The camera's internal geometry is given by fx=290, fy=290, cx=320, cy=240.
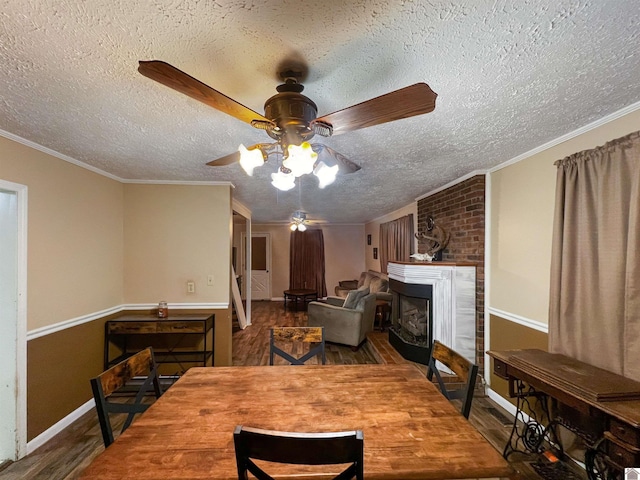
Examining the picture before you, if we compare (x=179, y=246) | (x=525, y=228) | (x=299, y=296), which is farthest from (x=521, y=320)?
(x=299, y=296)

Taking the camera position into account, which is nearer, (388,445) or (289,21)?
(289,21)

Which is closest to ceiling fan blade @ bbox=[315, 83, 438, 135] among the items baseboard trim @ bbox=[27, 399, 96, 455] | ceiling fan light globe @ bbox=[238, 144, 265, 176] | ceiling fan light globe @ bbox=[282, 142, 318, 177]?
ceiling fan light globe @ bbox=[282, 142, 318, 177]

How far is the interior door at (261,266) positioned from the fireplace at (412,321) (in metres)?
4.89

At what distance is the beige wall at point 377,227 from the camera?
4.76m

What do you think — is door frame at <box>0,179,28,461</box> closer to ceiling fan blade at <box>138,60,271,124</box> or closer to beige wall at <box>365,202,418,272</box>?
ceiling fan blade at <box>138,60,271,124</box>

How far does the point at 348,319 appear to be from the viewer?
4289 millimetres

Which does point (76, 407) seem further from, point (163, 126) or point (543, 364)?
point (543, 364)

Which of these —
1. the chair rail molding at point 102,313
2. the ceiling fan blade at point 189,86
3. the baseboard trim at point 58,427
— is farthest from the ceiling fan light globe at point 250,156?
the baseboard trim at point 58,427

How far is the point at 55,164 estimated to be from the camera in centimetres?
238

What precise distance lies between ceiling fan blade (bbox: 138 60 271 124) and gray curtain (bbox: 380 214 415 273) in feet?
13.1

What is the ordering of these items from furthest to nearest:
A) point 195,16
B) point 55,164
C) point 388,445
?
point 55,164 → point 388,445 → point 195,16

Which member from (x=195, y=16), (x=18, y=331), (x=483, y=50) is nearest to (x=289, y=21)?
(x=195, y=16)

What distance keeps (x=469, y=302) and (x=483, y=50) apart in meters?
2.65

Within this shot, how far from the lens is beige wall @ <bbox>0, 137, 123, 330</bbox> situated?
218 cm
